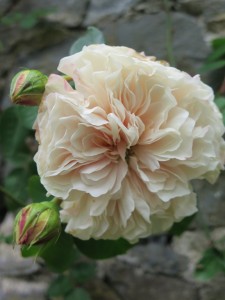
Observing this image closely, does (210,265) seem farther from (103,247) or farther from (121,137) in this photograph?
(121,137)

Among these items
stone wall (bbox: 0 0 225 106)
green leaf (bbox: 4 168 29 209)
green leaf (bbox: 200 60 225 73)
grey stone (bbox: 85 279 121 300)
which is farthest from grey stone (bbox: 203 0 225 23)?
grey stone (bbox: 85 279 121 300)

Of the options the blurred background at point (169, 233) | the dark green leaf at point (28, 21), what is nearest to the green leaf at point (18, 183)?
the blurred background at point (169, 233)

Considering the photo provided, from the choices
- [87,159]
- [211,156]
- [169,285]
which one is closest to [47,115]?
[87,159]

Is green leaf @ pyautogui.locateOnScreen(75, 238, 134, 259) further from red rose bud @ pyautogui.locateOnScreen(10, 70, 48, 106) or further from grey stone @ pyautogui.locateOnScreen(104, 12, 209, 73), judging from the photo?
grey stone @ pyautogui.locateOnScreen(104, 12, 209, 73)

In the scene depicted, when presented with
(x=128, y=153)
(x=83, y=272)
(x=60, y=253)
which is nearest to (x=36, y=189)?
(x=60, y=253)

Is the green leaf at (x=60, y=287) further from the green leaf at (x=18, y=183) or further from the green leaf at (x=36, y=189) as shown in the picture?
the green leaf at (x=36, y=189)

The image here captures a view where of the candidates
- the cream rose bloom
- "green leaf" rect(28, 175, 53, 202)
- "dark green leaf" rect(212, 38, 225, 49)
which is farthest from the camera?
"dark green leaf" rect(212, 38, 225, 49)
